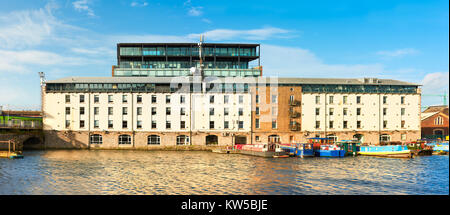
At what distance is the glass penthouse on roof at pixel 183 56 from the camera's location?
9750 centimetres

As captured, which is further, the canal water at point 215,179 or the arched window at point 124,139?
the arched window at point 124,139

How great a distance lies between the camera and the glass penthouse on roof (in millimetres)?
97500

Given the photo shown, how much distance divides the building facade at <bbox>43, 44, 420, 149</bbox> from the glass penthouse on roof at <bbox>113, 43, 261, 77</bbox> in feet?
56.6

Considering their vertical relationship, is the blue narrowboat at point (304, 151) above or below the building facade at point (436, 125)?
below

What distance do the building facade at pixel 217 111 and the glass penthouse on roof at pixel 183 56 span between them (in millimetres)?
17263

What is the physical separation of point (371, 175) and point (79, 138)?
58.3 meters

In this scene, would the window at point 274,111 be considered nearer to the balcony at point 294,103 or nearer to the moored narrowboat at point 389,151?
the balcony at point 294,103

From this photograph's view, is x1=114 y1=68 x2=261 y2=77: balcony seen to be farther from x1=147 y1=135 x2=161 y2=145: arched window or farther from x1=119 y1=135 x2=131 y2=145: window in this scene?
x1=119 y1=135 x2=131 y2=145: window

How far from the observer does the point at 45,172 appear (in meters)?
39.9

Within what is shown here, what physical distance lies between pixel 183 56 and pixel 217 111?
2695 centimetres

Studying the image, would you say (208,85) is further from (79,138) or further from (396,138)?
(396,138)

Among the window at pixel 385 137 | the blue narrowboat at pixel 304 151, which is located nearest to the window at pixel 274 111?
the blue narrowboat at pixel 304 151

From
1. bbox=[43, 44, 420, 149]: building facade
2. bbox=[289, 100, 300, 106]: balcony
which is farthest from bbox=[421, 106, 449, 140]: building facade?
bbox=[289, 100, 300, 106]: balcony
